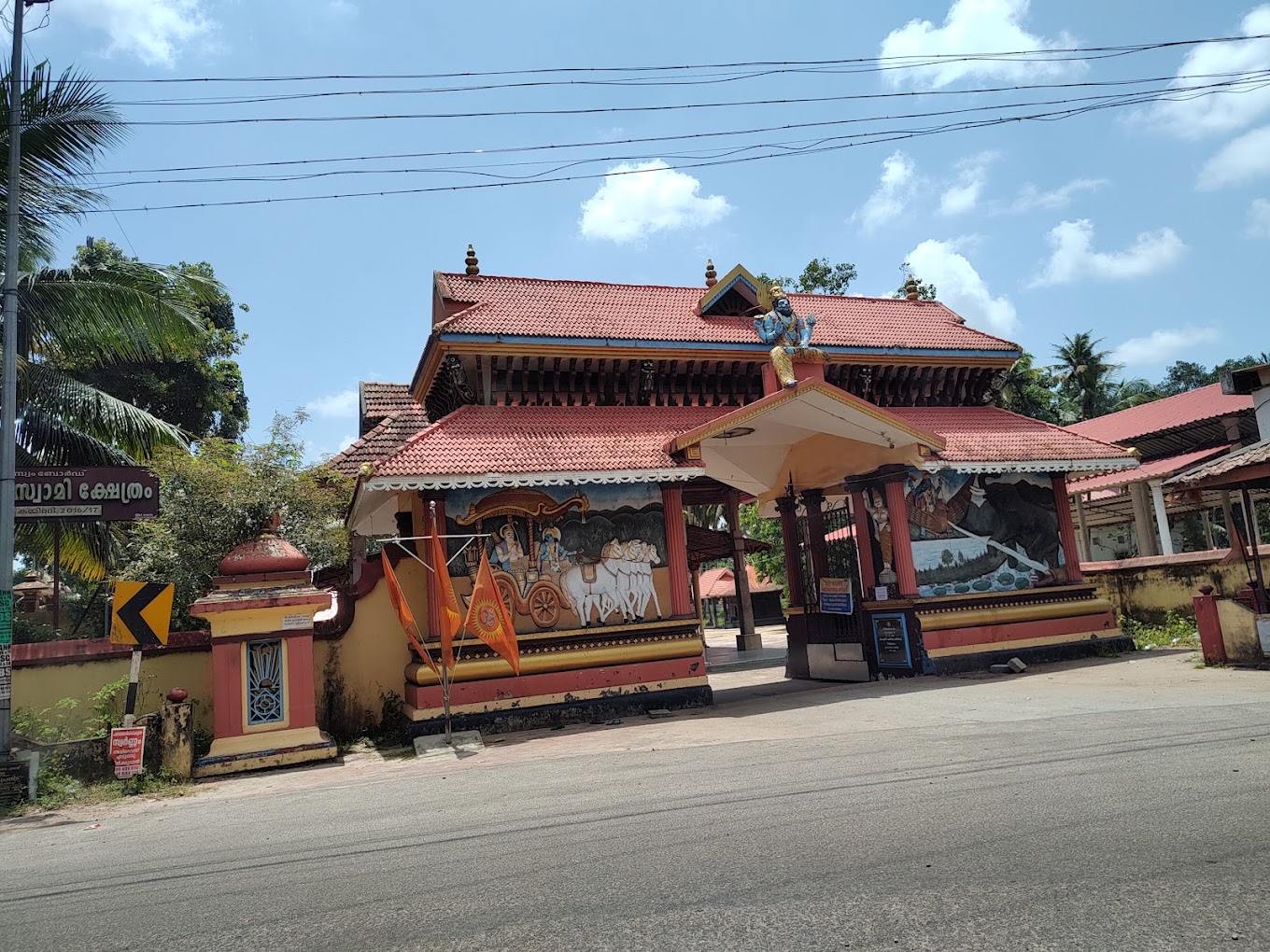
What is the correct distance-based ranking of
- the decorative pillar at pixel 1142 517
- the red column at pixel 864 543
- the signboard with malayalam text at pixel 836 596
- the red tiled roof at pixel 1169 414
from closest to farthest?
the red column at pixel 864 543 < the signboard with malayalam text at pixel 836 596 < the red tiled roof at pixel 1169 414 < the decorative pillar at pixel 1142 517

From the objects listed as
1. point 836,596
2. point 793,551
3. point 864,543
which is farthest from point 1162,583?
point 793,551

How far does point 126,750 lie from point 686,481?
30.3 ft

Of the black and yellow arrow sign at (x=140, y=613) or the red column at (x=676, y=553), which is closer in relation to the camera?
→ the black and yellow arrow sign at (x=140, y=613)

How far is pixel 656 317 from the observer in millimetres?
15141

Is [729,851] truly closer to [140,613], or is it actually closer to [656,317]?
[140,613]

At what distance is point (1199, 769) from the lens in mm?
6266

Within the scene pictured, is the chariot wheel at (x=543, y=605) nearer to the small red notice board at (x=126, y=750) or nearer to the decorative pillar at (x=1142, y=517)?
the small red notice board at (x=126, y=750)

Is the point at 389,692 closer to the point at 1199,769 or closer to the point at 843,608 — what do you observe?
the point at 843,608

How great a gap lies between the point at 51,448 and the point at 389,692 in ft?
24.4

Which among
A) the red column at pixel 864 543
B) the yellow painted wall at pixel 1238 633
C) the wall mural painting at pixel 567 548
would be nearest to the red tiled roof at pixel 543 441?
the wall mural painting at pixel 567 548

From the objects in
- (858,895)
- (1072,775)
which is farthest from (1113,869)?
(1072,775)

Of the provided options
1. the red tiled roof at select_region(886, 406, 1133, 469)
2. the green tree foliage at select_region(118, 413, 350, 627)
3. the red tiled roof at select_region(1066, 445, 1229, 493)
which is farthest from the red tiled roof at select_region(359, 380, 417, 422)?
the red tiled roof at select_region(1066, 445, 1229, 493)

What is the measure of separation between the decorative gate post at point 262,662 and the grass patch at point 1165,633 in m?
14.5

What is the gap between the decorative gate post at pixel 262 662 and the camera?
34.4ft
